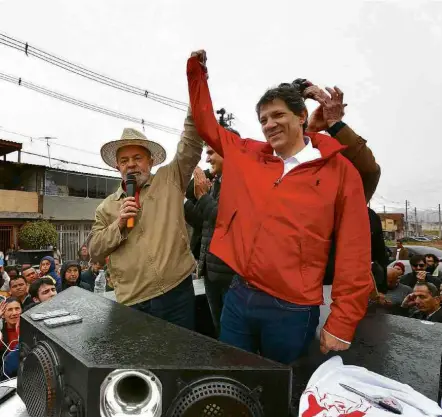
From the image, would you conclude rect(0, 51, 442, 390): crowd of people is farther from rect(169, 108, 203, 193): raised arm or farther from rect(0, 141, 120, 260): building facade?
rect(0, 141, 120, 260): building facade

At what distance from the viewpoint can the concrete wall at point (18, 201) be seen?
19.4 meters

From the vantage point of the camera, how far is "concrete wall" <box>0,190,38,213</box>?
19386 mm

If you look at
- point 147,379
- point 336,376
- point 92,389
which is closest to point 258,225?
point 336,376

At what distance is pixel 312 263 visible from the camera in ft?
5.56

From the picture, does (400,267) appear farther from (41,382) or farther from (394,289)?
(41,382)

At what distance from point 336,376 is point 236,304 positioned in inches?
25.4

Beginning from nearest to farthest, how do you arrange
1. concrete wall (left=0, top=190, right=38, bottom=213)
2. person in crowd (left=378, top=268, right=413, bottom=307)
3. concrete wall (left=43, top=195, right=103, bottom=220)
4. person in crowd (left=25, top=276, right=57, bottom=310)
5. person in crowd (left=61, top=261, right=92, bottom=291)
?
person in crowd (left=25, top=276, right=57, bottom=310) < person in crowd (left=378, top=268, right=413, bottom=307) < person in crowd (left=61, top=261, right=92, bottom=291) < concrete wall (left=0, top=190, right=38, bottom=213) < concrete wall (left=43, top=195, right=103, bottom=220)

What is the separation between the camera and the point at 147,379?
45.2 inches

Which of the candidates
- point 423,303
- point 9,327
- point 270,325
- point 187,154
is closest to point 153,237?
point 187,154

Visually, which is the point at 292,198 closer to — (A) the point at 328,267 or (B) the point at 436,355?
(A) the point at 328,267

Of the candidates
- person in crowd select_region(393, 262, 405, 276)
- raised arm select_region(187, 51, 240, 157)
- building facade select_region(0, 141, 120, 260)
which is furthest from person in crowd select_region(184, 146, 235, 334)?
building facade select_region(0, 141, 120, 260)

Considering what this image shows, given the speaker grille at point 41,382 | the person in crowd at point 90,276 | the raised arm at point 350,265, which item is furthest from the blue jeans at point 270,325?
the person in crowd at point 90,276

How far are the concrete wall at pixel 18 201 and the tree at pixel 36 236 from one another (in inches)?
55.2

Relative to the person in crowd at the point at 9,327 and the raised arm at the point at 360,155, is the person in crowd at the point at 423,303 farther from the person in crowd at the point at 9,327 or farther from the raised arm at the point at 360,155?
the person in crowd at the point at 9,327
